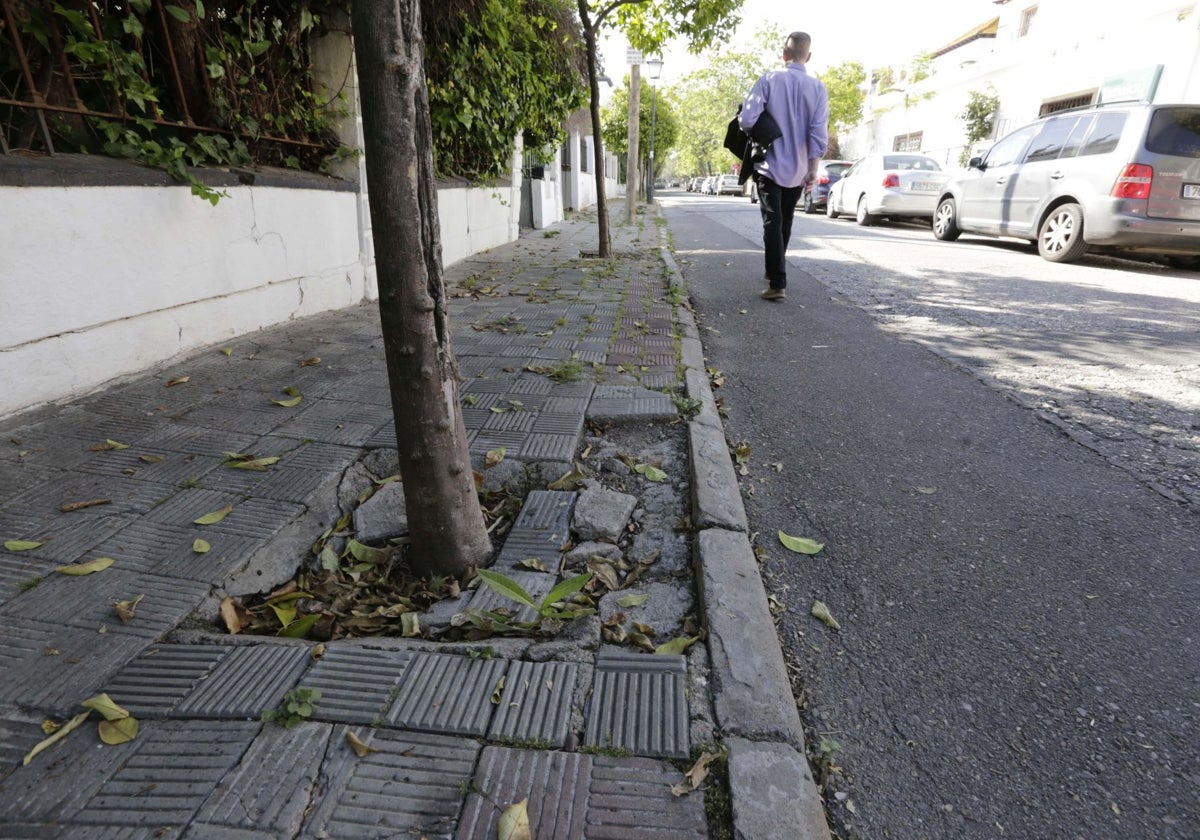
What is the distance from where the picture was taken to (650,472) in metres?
2.76

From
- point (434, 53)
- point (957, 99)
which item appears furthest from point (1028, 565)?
point (957, 99)

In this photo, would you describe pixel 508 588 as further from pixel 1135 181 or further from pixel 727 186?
pixel 727 186

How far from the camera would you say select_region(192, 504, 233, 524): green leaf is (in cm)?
223

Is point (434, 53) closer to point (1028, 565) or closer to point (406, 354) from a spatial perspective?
point (406, 354)

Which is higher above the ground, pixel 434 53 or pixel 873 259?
pixel 434 53

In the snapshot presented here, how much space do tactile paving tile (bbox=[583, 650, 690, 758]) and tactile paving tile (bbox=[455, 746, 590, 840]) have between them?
0.09 metres

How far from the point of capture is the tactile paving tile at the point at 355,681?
1514mm

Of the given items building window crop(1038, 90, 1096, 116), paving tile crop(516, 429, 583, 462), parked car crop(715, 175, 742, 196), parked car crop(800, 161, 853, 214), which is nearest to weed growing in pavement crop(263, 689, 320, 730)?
paving tile crop(516, 429, 583, 462)

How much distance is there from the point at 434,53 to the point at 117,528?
5.80 metres

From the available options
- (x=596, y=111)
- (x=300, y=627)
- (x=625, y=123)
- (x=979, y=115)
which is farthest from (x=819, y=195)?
(x=300, y=627)

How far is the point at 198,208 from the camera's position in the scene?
3.89 meters

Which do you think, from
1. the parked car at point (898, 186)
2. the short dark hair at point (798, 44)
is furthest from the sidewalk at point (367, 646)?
the parked car at point (898, 186)

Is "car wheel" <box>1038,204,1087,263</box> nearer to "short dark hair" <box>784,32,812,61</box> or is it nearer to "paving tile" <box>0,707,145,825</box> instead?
"short dark hair" <box>784,32,812,61</box>

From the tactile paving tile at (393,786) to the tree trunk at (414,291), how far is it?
2.46ft
